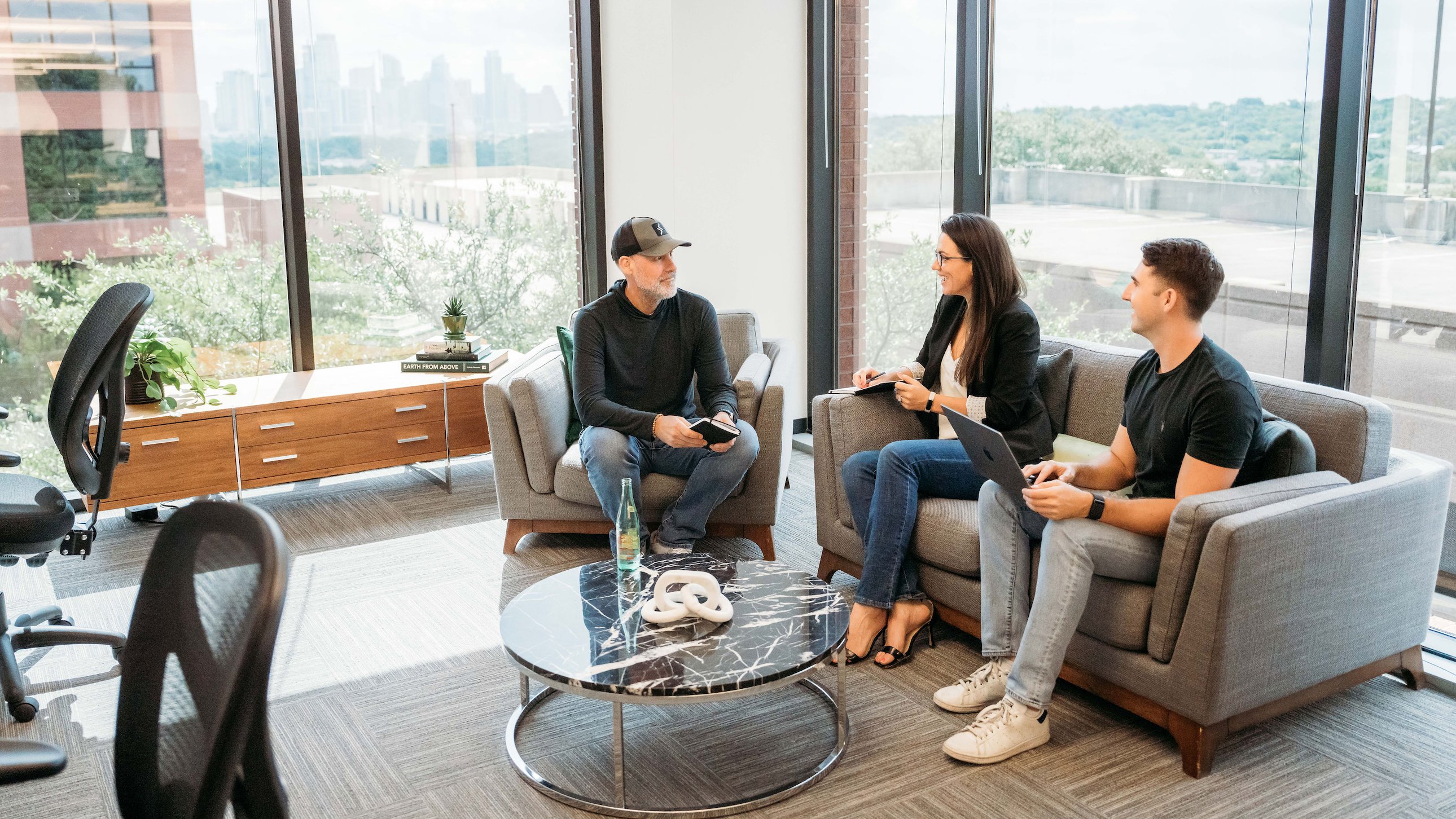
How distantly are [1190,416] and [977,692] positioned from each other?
2.81ft

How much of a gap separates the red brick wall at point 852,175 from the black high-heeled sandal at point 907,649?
7.75 feet

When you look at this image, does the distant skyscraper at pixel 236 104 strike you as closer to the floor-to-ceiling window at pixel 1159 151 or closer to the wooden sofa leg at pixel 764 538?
the wooden sofa leg at pixel 764 538

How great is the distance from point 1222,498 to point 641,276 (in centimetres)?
198


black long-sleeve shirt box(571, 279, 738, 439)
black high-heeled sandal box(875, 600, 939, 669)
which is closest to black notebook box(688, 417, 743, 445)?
black long-sleeve shirt box(571, 279, 738, 439)

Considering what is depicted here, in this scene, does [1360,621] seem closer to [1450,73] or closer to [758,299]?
[1450,73]

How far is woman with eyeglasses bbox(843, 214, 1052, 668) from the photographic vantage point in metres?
3.30

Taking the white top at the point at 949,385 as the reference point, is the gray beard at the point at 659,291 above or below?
above

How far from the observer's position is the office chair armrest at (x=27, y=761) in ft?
4.72

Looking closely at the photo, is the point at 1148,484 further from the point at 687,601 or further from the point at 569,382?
the point at 569,382

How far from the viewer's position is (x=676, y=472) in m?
3.91

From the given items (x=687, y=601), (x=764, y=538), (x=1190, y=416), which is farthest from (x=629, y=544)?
(x=1190, y=416)

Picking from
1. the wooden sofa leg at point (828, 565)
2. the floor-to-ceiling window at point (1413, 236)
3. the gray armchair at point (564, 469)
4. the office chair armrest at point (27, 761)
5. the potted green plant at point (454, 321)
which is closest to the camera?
the office chair armrest at point (27, 761)

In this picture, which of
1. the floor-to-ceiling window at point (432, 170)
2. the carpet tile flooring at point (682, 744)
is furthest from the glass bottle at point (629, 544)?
the floor-to-ceiling window at point (432, 170)

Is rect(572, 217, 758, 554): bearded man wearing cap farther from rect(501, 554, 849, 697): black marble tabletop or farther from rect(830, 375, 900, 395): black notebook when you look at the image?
rect(501, 554, 849, 697): black marble tabletop
